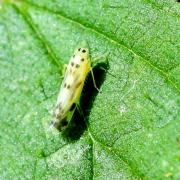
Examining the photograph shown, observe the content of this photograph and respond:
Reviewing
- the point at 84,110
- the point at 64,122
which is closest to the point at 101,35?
the point at 84,110

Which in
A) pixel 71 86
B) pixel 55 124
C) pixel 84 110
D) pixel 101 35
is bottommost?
pixel 55 124

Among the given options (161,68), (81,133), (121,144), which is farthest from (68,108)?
(161,68)

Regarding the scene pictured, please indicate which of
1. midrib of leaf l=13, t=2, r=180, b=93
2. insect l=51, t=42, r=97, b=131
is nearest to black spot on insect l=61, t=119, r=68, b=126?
insect l=51, t=42, r=97, b=131

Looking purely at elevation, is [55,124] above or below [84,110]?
below

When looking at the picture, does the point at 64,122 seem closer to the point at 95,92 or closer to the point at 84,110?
the point at 84,110

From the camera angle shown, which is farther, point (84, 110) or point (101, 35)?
point (101, 35)

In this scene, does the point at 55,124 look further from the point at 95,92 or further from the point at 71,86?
the point at 95,92

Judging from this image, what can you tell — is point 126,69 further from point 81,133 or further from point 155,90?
point 81,133
